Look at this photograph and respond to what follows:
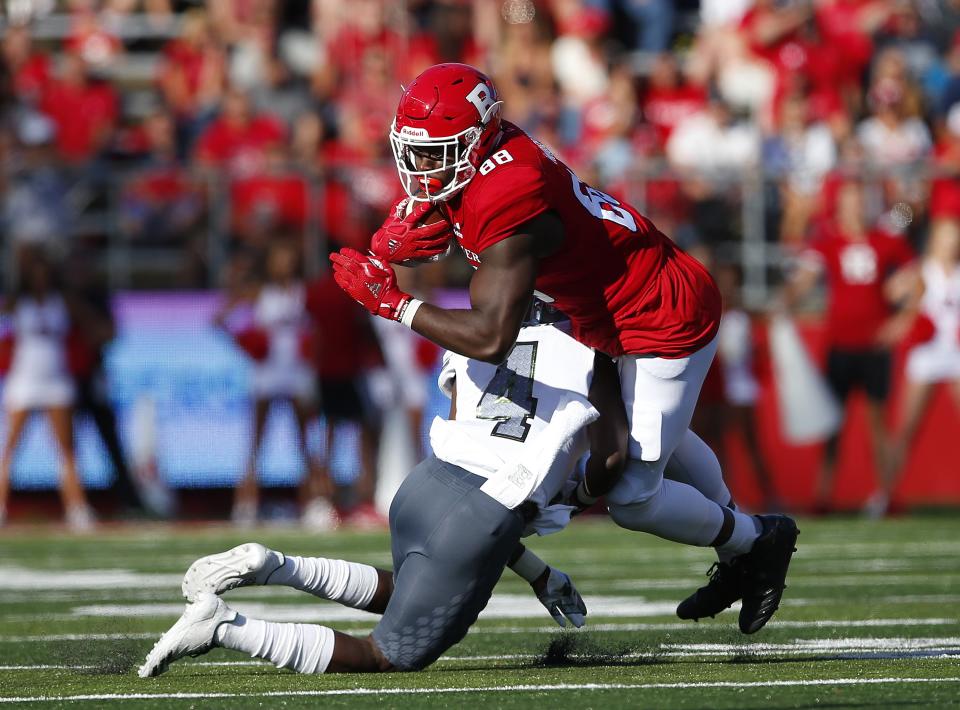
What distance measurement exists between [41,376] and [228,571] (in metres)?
6.59

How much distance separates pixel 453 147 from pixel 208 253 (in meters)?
6.70

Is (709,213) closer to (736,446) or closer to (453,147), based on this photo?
(736,446)

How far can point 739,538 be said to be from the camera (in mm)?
4973

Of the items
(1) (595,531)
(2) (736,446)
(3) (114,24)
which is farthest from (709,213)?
(3) (114,24)

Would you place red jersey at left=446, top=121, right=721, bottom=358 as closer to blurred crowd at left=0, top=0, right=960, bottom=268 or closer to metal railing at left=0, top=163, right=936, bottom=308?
blurred crowd at left=0, top=0, right=960, bottom=268

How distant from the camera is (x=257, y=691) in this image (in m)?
4.05

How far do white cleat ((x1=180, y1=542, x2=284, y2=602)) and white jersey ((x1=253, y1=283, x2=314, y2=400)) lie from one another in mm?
6377

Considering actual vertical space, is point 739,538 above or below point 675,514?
below

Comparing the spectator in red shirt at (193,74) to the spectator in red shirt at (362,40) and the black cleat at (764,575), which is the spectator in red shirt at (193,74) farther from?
the black cleat at (764,575)

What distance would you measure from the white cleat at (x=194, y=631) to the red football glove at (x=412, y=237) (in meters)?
1.15

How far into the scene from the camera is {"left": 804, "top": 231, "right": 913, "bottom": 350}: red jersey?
35.3 ft

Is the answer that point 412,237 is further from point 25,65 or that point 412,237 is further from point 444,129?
point 25,65

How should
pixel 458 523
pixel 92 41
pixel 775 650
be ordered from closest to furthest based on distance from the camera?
1. pixel 458 523
2. pixel 775 650
3. pixel 92 41

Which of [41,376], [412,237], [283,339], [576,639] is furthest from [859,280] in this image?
[412,237]
